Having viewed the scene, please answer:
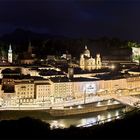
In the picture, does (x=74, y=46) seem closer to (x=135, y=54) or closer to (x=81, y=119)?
(x=135, y=54)

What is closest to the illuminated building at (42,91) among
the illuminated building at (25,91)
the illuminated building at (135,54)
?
the illuminated building at (25,91)

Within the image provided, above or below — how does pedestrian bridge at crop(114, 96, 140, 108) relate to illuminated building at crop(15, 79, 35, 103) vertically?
below

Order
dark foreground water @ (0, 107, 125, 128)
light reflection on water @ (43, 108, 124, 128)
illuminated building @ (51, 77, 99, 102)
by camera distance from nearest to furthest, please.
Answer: light reflection on water @ (43, 108, 124, 128), dark foreground water @ (0, 107, 125, 128), illuminated building @ (51, 77, 99, 102)

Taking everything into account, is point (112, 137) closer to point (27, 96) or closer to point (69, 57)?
point (27, 96)

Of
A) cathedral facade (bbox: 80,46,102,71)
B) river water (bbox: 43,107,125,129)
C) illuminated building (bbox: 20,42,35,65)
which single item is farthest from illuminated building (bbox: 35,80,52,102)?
illuminated building (bbox: 20,42,35,65)

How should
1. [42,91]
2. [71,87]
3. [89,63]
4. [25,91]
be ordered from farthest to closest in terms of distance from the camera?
1. [89,63]
2. [71,87]
3. [42,91]
4. [25,91]

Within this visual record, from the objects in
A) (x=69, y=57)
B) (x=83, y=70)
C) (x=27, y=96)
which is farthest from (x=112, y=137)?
(x=69, y=57)

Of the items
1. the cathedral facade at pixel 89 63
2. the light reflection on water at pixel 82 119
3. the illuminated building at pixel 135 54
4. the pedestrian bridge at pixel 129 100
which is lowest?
the light reflection on water at pixel 82 119

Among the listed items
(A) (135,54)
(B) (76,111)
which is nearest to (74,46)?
(A) (135,54)

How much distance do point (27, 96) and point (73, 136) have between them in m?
6.08

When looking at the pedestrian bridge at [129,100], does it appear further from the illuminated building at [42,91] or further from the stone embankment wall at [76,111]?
the illuminated building at [42,91]

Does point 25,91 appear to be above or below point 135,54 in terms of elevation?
below

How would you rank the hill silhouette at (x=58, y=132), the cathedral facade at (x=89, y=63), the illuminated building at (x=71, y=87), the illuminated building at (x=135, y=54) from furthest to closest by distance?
the illuminated building at (x=135, y=54)
the cathedral facade at (x=89, y=63)
the illuminated building at (x=71, y=87)
the hill silhouette at (x=58, y=132)

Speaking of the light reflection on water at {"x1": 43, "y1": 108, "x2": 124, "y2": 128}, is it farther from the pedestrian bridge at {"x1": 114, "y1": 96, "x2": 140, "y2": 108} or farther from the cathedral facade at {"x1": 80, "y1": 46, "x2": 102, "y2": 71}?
the cathedral facade at {"x1": 80, "y1": 46, "x2": 102, "y2": 71}
